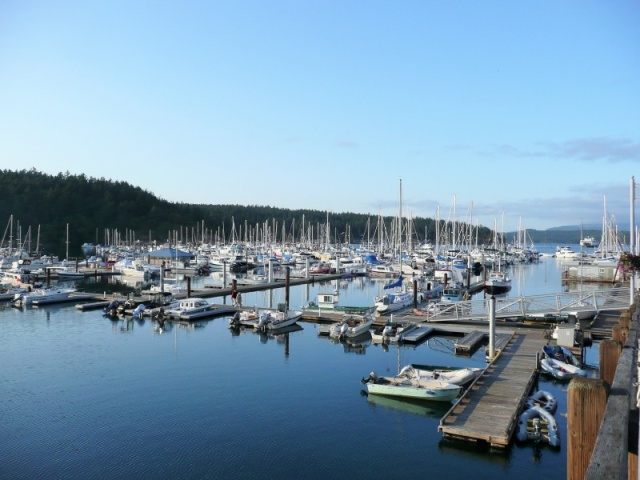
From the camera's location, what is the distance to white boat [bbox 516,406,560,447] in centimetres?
1788

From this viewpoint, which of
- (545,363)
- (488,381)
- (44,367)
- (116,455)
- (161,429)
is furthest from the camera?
(44,367)

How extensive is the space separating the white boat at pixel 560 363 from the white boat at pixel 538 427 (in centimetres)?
687

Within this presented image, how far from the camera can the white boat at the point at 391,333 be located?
114ft

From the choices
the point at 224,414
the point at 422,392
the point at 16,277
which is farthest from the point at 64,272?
the point at 422,392

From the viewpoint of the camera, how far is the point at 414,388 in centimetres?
2272

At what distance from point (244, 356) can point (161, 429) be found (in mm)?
12186

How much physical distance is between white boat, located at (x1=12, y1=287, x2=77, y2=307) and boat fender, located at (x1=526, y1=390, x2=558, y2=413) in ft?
148

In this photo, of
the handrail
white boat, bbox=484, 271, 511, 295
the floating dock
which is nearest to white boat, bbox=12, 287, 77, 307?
the floating dock

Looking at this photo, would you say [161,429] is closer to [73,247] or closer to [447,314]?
[447,314]

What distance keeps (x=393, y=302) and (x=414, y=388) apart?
2274cm

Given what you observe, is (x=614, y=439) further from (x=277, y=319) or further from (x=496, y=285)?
(x=496, y=285)

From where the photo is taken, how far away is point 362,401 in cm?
2330

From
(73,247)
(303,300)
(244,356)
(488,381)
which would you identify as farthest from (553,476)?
(73,247)

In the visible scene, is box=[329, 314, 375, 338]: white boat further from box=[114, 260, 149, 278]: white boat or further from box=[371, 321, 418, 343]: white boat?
box=[114, 260, 149, 278]: white boat
